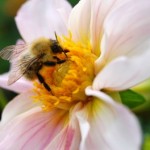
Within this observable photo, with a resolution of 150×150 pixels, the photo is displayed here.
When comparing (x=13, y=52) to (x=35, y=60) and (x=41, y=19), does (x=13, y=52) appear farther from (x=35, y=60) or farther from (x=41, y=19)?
(x=41, y=19)

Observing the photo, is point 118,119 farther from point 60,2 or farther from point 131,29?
point 60,2

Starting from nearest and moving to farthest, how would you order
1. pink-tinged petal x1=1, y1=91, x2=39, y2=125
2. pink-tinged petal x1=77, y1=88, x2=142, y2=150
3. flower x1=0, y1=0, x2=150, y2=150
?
pink-tinged petal x1=77, y1=88, x2=142, y2=150, flower x1=0, y1=0, x2=150, y2=150, pink-tinged petal x1=1, y1=91, x2=39, y2=125

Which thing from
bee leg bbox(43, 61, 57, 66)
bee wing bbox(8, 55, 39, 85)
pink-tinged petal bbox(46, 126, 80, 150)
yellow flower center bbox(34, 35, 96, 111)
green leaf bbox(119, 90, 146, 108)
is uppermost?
bee wing bbox(8, 55, 39, 85)

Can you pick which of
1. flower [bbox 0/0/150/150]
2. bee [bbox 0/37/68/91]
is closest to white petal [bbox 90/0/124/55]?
flower [bbox 0/0/150/150]

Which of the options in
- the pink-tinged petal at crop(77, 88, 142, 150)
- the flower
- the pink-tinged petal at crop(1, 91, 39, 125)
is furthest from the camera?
the pink-tinged petal at crop(1, 91, 39, 125)

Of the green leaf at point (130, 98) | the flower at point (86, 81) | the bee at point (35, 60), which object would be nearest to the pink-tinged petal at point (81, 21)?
the flower at point (86, 81)

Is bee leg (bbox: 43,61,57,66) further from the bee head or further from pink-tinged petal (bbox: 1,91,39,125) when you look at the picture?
pink-tinged petal (bbox: 1,91,39,125)

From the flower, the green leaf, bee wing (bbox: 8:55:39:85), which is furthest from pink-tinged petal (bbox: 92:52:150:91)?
bee wing (bbox: 8:55:39:85)

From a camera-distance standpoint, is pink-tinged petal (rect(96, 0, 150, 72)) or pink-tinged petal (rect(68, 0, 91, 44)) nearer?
pink-tinged petal (rect(96, 0, 150, 72))

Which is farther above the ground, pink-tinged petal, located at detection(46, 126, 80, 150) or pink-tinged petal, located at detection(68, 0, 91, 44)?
pink-tinged petal, located at detection(68, 0, 91, 44)
